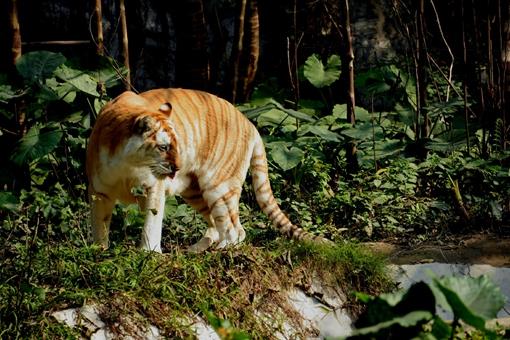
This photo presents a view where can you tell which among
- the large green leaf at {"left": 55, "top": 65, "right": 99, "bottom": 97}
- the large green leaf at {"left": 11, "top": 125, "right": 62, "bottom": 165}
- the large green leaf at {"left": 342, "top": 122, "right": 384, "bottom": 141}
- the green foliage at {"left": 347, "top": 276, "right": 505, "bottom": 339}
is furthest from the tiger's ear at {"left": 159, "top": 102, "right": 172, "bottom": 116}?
the green foliage at {"left": 347, "top": 276, "right": 505, "bottom": 339}

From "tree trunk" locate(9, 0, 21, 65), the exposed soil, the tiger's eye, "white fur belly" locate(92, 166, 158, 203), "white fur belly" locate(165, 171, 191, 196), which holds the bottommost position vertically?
the exposed soil

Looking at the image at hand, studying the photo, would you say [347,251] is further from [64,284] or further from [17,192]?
[17,192]

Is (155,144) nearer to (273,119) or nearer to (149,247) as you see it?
(149,247)

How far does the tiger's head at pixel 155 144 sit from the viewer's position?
19.4 ft

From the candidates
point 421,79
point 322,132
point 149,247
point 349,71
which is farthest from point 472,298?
point 421,79

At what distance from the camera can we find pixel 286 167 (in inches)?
316

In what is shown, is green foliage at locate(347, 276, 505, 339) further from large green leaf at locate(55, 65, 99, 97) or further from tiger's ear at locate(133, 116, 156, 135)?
large green leaf at locate(55, 65, 99, 97)

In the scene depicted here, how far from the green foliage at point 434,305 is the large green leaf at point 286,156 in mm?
4968

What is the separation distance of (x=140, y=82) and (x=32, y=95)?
11.7 feet

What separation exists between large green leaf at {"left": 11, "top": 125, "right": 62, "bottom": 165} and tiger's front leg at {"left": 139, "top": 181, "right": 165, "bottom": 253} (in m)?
1.70

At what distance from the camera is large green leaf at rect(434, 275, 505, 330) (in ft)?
9.52

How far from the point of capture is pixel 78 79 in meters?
8.02

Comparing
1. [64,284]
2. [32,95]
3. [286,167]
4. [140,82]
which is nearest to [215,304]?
[64,284]

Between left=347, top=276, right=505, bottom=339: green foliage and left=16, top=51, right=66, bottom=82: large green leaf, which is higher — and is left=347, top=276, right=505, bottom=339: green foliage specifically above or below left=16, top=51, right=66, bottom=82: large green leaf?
below
